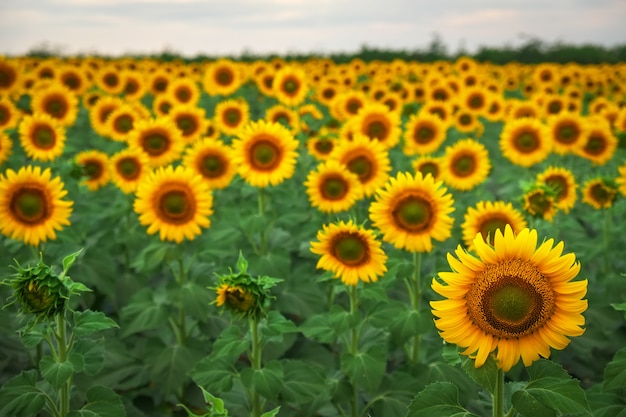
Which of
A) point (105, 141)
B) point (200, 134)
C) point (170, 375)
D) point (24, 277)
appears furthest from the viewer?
point (105, 141)

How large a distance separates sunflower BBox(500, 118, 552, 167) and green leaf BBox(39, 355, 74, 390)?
5683 millimetres

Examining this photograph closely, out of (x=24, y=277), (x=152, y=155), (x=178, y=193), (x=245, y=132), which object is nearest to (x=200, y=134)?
(x=152, y=155)

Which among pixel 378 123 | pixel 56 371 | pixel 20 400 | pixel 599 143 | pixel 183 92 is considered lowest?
pixel 20 400

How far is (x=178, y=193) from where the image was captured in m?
4.55

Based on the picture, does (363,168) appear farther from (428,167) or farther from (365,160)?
(428,167)

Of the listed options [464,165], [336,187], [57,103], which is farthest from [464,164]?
[57,103]

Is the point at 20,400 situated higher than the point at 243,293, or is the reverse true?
the point at 243,293

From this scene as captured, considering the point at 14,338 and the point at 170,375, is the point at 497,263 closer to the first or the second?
the point at 170,375

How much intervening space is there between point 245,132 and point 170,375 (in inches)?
83.4

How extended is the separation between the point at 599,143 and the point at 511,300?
554 centimetres

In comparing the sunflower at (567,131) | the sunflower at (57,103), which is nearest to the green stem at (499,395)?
the sunflower at (567,131)

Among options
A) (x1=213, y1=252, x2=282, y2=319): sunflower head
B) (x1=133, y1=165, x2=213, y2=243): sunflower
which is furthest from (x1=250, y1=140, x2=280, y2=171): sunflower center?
(x1=213, y1=252, x2=282, y2=319): sunflower head

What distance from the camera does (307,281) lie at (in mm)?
5289

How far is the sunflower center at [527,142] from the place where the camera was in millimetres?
7223
